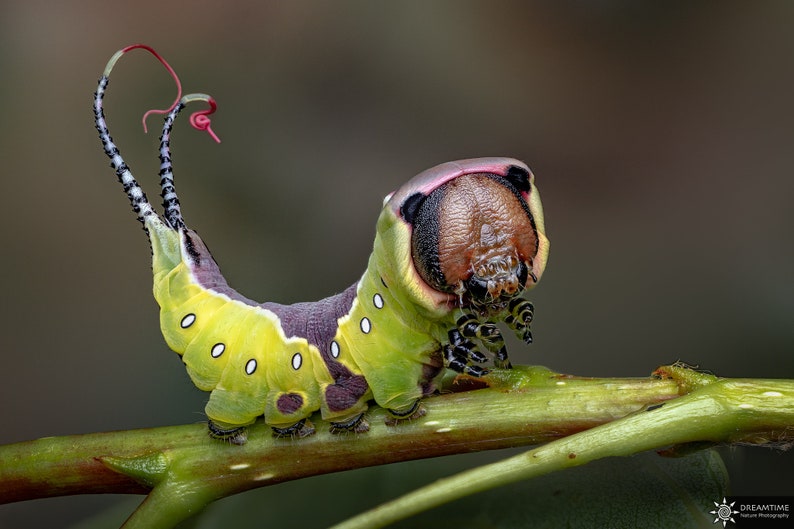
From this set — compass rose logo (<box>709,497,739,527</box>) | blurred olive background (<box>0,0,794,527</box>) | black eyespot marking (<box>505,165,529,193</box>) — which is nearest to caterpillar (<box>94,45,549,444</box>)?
black eyespot marking (<box>505,165,529,193</box>)

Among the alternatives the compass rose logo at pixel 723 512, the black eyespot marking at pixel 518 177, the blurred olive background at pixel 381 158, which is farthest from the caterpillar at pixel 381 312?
the blurred olive background at pixel 381 158

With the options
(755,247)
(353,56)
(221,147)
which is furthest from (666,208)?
(221,147)

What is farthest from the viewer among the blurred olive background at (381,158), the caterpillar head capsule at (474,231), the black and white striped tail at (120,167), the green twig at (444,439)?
the blurred olive background at (381,158)

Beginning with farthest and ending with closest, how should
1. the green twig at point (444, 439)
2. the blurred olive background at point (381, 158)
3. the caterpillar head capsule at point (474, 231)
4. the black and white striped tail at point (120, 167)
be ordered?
the blurred olive background at point (381, 158)
the black and white striped tail at point (120, 167)
the caterpillar head capsule at point (474, 231)
the green twig at point (444, 439)

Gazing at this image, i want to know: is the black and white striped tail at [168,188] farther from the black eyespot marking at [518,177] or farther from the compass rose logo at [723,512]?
the compass rose logo at [723,512]

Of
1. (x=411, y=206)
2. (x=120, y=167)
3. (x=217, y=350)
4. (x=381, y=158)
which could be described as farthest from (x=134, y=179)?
(x=381, y=158)

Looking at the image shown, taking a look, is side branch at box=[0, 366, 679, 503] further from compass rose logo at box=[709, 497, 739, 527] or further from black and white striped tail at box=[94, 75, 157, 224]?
black and white striped tail at box=[94, 75, 157, 224]

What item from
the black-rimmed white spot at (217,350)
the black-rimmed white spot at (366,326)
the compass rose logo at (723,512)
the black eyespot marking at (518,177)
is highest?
the black eyespot marking at (518,177)

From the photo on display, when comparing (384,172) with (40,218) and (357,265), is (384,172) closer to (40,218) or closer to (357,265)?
(357,265)
